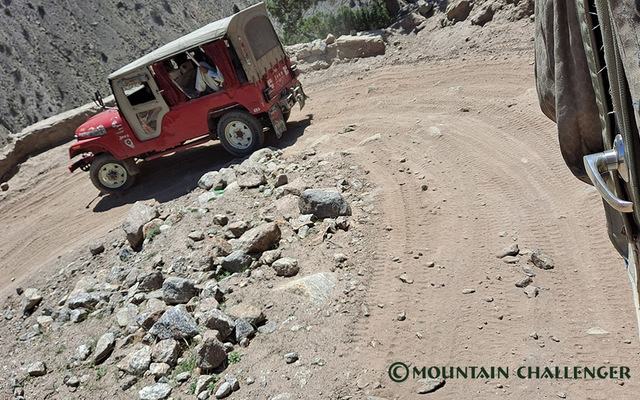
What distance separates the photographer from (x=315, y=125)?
33.6 feet

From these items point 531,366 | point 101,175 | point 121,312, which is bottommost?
point 531,366

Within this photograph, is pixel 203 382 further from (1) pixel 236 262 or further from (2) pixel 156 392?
(1) pixel 236 262

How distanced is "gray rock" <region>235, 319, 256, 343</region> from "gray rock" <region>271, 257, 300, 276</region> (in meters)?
0.77

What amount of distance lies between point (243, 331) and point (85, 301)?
8.21ft

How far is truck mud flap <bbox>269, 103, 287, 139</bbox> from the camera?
9.43 metres

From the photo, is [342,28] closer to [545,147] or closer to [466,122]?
[466,122]

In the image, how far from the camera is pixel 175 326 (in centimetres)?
486

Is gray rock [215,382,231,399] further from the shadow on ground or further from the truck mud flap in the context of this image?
the truck mud flap

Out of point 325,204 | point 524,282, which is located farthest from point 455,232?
point 325,204

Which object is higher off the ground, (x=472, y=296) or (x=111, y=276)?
(x=111, y=276)

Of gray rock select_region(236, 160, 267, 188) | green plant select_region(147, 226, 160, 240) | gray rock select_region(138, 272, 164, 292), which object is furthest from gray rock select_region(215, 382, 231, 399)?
gray rock select_region(236, 160, 267, 188)

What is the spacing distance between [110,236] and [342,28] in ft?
34.1

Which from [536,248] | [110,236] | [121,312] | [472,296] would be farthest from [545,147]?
[110,236]

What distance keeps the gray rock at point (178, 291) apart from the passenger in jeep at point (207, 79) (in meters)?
4.58
